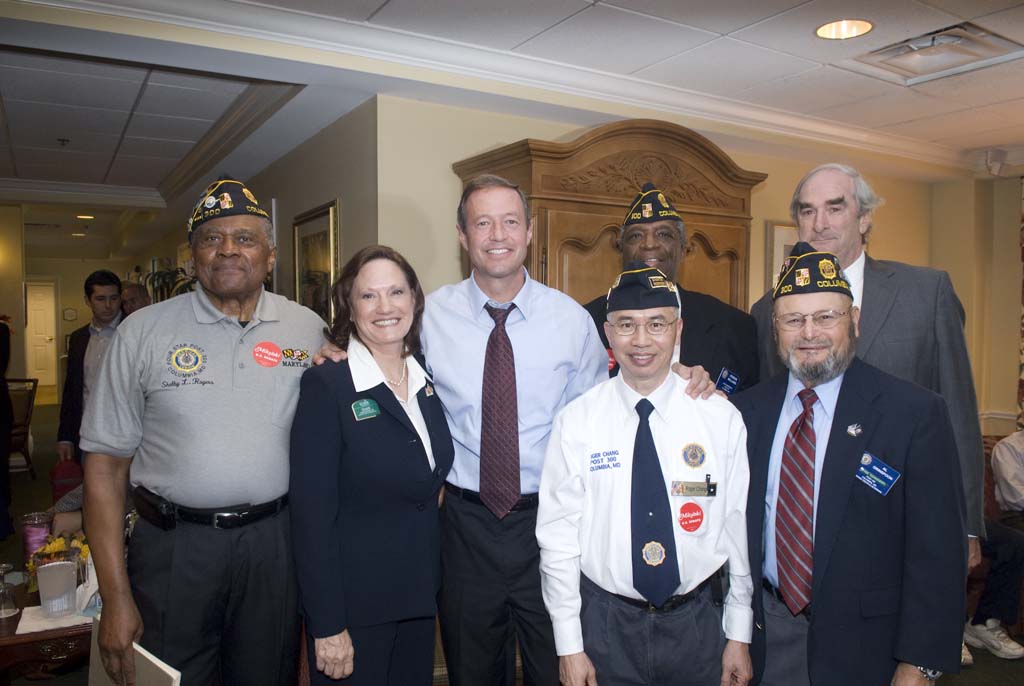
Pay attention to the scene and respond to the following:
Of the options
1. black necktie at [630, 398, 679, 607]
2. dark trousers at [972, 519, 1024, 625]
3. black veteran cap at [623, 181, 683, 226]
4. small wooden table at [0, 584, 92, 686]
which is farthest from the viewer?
dark trousers at [972, 519, 1024, 625]

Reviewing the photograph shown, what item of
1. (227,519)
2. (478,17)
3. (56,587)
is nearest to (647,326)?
(227,519)

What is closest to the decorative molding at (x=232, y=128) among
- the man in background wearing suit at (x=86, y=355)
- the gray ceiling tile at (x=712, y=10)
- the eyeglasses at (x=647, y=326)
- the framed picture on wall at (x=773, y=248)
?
the man in background wearing suit at (x=86, y=355)

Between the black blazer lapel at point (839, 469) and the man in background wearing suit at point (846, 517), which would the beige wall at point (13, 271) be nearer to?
the man in background wearing suit at point (846, 517)

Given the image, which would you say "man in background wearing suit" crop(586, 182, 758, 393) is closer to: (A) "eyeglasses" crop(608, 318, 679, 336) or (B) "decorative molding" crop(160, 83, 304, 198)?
(A) "eyeglasses" crop(608, 318, 679, 336)

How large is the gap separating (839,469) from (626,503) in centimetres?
49

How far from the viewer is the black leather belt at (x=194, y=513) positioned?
72.2 inches

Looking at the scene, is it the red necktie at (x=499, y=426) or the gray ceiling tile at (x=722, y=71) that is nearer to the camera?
the red necktie at (x=499, y=426)

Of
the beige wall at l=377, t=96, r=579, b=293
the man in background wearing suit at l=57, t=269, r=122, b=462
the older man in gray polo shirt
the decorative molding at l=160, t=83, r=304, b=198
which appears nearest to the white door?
the decorative molding at l=160, t=83, r=304, b=198

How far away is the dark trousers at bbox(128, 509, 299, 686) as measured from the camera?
181 cm

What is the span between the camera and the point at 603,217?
378cm

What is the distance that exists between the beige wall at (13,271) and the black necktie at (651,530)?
9350mm

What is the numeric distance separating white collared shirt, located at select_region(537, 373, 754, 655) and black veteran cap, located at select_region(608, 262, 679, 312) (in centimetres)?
21

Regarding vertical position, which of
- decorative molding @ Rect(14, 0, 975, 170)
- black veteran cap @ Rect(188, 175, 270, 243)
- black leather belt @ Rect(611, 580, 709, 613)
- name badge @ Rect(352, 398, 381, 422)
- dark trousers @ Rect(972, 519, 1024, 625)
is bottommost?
dark trousers @ Rect(972, 519, 1024, 625)

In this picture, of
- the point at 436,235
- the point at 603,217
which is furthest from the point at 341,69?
the point at 603,217
